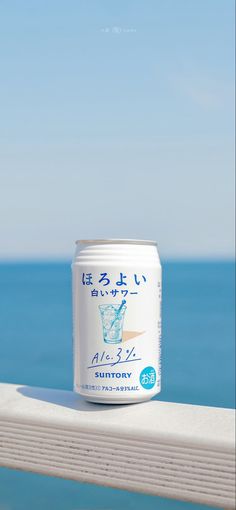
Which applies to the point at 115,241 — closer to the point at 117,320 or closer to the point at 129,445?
the point at 117,320

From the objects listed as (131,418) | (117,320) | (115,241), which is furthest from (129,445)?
(115,241)

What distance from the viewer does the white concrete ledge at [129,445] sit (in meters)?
0.86

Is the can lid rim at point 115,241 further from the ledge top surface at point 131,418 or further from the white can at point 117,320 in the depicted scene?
the ledge top surface at point 131,418

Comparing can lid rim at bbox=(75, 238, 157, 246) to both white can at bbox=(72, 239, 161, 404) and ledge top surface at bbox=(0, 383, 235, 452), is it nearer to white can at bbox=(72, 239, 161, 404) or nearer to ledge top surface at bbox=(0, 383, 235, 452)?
white can at bbox=(72, 239, 161, 404)

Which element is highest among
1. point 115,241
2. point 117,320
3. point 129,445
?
point 115,241

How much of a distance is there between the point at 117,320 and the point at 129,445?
0.18 metres

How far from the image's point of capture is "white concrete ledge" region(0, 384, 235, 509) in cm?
86

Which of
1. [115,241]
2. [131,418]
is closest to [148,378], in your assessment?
[131,418]

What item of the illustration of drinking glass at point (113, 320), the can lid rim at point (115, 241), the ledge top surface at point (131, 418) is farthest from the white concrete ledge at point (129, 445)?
the can lid rim at point (115, 241)

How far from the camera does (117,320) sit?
0.96 m

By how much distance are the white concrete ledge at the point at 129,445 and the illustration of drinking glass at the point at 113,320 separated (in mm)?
123

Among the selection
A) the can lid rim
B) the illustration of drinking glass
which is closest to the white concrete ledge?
the illustration of drinking glass

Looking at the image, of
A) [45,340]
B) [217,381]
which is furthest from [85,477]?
[45,340]

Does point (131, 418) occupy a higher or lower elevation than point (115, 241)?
lower
